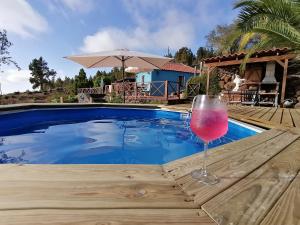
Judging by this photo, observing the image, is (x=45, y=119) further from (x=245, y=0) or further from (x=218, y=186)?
(x=218, y=186)

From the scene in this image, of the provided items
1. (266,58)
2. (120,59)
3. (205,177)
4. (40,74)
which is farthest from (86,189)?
(40,74)

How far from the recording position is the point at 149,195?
104 cm

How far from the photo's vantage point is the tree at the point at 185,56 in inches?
1523

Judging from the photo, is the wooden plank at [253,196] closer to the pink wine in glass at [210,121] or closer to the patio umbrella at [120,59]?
the pink wine in glass at [210,121]

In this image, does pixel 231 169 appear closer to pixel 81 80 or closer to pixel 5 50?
Result: pixel 5 50

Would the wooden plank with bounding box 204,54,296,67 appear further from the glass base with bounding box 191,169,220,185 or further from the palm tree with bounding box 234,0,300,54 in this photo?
the glass base with bounding box 191,169,220,185

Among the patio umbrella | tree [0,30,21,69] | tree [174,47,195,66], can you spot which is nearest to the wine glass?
the patio umbrella

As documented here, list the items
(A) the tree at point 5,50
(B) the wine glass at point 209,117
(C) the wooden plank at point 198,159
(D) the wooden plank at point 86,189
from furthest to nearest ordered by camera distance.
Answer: (A) the tree at point 5,50 → (C) the wooden plank at point 198,159 → (B) the wine glass at point 209,117 → (D) the wooden plank at point 86,189

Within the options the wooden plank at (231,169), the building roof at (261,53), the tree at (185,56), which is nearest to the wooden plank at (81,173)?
the wooden plank at (231,169)

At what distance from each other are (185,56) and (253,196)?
→ 39.4m

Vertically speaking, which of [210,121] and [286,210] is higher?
[210,121]

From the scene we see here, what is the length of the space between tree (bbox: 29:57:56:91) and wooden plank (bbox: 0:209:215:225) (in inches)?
2250

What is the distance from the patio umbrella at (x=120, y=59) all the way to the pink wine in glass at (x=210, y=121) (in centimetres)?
786

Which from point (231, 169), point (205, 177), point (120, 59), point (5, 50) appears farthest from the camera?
point (5, 50)
